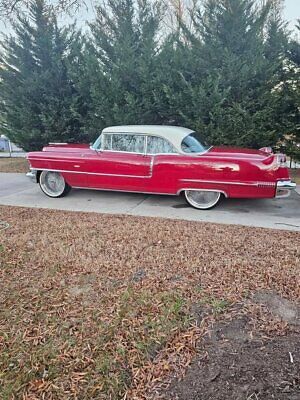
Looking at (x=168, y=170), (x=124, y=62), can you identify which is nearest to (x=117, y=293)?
(x=168, y=170)

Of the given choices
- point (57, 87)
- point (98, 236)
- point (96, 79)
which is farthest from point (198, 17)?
point (98, 236)

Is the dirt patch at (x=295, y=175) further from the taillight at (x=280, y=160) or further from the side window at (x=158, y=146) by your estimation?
the side window at (x=158, y=146)

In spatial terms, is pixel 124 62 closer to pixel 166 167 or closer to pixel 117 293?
pixel 166 167

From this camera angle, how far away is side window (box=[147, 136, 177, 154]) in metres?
5.11

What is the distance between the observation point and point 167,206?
5.34 m

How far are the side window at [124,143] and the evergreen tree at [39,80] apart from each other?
372 cm

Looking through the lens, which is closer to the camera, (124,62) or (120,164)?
(120,164)

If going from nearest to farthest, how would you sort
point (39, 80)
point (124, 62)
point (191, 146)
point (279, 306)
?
point (279, 306)
point (191, 146)
point (124, 62)
point (39, 80)

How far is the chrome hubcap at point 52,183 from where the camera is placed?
585cm

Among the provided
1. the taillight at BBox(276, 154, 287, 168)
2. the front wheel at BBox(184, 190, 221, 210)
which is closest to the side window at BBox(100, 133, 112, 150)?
the front wheel at BBox(184, 190, 221, 210)

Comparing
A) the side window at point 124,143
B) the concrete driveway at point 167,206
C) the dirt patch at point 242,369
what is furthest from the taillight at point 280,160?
the dirt patch at point 242,369

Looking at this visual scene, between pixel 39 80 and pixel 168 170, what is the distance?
597 centimetres

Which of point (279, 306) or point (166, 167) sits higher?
point (166, 167)

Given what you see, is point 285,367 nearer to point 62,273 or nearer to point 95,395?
point 95,395
